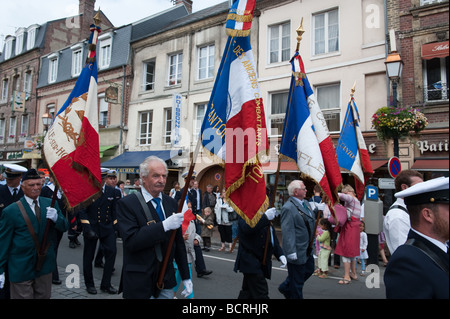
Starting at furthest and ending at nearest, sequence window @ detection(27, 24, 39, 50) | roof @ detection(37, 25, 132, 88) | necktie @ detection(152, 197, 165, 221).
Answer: window @ detection(27, 24, 39, 50) < roof @ detection(37, 25, 132, 88) < necktie @ detection(152, 197, 165, 221)

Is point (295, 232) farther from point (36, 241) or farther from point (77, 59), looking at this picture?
point (77, 59)

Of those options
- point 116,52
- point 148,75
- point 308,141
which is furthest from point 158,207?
point 116,52

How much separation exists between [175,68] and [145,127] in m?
3.94

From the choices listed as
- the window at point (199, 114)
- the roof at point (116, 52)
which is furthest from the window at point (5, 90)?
the window at point (199, 114)

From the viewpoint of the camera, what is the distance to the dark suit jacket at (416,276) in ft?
5.87

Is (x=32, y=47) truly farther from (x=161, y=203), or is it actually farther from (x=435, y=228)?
(x=435, y=228)

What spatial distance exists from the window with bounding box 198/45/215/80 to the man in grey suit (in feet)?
42.8

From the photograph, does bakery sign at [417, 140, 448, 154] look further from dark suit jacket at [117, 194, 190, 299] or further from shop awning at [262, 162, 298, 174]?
dark suit jacket at [117, 194, 190, 299]

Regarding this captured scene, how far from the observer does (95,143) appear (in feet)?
14.4

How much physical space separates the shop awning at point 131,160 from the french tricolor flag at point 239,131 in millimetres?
13538

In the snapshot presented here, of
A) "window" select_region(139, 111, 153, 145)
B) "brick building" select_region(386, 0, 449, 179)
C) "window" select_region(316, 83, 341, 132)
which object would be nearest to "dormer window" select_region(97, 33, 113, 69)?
"window" select_region(139, 111, 153, 145)

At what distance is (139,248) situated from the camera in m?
2.99

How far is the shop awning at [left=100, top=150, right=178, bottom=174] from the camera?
690 inches
